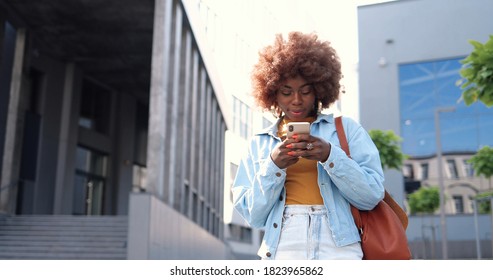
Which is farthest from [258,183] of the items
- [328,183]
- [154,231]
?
[154,231]

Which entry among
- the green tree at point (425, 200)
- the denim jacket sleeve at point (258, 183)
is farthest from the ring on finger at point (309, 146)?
the green tree at point (425, 200)

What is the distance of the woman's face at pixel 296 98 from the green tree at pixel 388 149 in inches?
914

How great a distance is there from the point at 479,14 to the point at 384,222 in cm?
3251

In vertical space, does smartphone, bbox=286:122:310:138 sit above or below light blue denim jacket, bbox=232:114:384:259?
above

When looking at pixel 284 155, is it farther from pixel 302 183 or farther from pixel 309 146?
pixel 302 183

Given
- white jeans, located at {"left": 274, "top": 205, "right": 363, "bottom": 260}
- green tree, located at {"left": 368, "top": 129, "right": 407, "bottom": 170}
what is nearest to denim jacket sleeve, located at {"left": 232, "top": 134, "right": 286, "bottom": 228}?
white jeans, located at {"left": 274, "top": 205, "right": 363, "bottom": 260}

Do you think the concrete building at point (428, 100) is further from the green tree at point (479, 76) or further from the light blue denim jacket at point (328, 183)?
the light blue denim jacket at point (328, 183)

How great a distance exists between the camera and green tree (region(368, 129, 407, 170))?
83.5 ft

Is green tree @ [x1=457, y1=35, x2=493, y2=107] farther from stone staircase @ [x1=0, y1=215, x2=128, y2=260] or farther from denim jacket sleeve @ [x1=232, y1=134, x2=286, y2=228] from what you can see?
stone staircase @ [x1=0, y1=215, x2=128, y2=260]

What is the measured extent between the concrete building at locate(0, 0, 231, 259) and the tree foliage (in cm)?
1196

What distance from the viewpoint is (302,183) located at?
2.55 meters

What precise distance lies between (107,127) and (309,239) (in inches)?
1135
